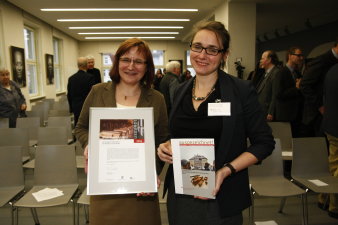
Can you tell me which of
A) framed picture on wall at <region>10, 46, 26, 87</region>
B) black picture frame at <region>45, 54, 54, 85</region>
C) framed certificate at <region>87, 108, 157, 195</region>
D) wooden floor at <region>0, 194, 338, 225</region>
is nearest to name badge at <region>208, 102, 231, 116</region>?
framed certificate at <region>87, 108, 157, 195</region>

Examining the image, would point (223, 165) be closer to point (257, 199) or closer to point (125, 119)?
point (125, 119)

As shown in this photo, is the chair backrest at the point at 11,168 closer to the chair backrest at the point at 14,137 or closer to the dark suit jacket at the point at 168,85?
the chair backrest at the point at 14,137

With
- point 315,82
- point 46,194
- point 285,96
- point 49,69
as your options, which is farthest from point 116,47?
point 46,194

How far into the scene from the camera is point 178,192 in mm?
1276

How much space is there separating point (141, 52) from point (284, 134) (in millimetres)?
2808

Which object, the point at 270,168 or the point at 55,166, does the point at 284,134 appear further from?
the point at 55,166

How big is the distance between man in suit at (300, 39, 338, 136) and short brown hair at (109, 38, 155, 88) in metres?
2.65

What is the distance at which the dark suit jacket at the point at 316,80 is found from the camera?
343 cm

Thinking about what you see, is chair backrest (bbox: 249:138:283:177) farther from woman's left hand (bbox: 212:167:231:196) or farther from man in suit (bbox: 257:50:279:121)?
woman's left hand (bbox: 212:167:231:196)

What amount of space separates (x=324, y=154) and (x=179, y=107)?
8.05 feet

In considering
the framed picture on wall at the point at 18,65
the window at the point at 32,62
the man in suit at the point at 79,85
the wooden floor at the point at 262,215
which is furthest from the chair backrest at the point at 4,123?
the window at the point at 32,62

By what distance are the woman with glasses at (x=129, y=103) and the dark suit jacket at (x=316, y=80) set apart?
2.64 metres

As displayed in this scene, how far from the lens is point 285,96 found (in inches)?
156

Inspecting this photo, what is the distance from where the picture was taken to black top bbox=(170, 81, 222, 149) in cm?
124
